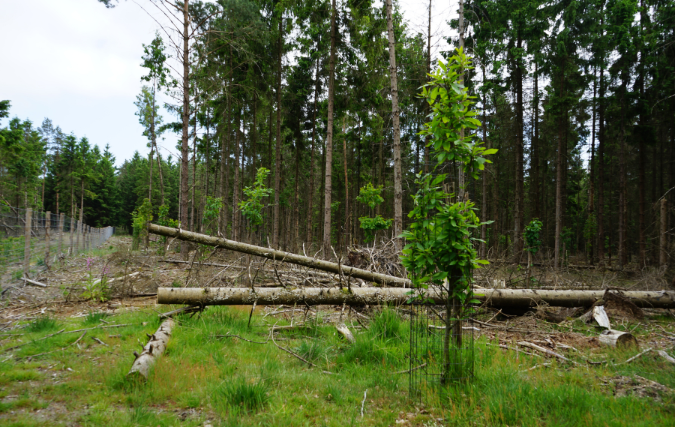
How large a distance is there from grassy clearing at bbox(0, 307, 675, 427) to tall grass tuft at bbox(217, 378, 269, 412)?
1 cm

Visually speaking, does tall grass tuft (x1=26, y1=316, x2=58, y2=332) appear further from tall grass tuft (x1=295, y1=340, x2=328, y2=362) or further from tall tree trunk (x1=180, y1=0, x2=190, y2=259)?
tall tree trunk (x1=180, y1=0, x2=190, y2=259)

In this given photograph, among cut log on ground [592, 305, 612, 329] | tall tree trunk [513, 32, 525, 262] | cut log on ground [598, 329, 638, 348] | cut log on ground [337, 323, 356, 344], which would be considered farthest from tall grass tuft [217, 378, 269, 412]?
tall tree trunk [513, 32, 525, 262]

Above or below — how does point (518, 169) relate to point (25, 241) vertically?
above

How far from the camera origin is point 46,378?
3916mm

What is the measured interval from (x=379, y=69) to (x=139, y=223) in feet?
61.0

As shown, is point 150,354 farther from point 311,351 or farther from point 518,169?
point 518,169

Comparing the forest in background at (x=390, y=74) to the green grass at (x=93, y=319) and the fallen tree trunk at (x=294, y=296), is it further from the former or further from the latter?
the green grass at (x=93, y=319)

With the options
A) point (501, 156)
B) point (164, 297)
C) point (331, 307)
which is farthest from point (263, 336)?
point (501, 156)

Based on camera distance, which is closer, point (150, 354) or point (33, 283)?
point (150, 354)

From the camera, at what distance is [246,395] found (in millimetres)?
3408

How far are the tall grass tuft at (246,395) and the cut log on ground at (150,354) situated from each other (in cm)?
106

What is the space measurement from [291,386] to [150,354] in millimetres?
1929

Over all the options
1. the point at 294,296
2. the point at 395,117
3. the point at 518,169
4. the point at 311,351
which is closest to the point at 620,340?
the point at 311,351

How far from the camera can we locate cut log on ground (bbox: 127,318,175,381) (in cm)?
378
